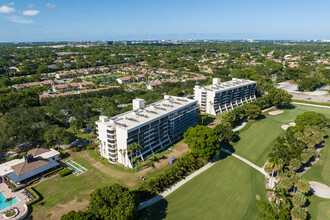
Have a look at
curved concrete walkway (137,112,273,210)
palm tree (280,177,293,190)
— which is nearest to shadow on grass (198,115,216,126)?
curved concrete walkway (137,112,273,210)

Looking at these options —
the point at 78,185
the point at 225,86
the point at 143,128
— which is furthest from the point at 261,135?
the point at 78,185

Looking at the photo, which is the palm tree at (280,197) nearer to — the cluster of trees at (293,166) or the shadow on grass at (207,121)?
the cluster of trees at (293,166)

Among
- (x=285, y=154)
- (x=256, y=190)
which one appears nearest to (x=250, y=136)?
(x=285, y=154)

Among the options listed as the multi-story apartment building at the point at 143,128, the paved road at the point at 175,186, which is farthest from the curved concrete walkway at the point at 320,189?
the multi-story apartment building at the point at 143,128

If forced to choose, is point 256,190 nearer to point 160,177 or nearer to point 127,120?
point 160,177

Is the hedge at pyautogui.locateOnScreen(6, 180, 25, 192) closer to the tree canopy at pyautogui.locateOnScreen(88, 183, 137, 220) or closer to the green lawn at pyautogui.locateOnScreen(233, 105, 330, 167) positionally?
the tree canopy at pyautogui.locateOnScreen(88, 183, 137, 220)

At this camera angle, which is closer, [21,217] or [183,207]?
[21,217]
